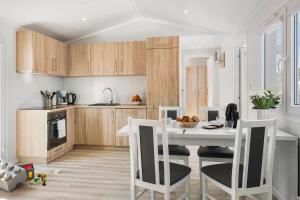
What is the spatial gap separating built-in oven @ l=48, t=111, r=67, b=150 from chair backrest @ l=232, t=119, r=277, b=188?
10.3 feet

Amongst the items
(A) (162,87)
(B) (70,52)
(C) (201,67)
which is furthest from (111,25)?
(C) (201,67)

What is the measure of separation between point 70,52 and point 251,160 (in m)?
4.36

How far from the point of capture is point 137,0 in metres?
4.02

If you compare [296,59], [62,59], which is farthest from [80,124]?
[296,59]

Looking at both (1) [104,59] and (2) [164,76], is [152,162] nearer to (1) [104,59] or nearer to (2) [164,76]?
(2) [164,76]

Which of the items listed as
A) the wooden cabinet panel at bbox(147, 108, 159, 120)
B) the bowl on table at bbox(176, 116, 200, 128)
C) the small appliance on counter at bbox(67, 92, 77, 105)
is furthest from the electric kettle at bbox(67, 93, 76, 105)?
the bowl on table at bbox(176, 116, 200, 128)

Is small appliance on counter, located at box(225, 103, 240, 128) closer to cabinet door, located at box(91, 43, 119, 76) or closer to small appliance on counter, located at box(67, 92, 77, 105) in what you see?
cabinet door, located at box(91, 43, 119, 76)

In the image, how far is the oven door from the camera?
387 cm

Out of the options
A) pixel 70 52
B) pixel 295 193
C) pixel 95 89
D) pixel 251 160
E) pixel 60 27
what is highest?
pixel 60 27

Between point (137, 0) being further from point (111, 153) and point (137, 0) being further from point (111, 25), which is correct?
point (111, 153)

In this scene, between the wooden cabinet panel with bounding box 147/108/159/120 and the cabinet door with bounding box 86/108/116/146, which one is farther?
the cabinet door with bounding box 86/108/116/146

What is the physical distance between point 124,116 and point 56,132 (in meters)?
1.31

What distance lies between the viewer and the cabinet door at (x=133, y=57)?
4.74m

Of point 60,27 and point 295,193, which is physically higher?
point 60,27
